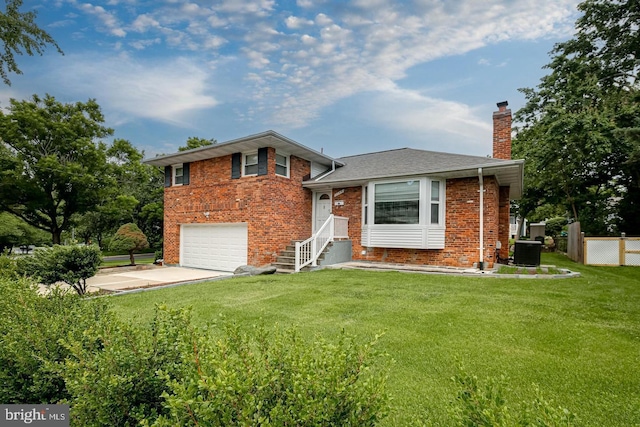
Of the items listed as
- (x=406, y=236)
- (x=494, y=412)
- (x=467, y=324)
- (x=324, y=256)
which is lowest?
(x=467, y=324)

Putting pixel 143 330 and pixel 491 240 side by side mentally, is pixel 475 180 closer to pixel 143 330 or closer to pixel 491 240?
pixel 491 240

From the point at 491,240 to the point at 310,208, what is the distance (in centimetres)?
695

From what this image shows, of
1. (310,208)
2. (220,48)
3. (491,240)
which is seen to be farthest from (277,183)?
(491,240)

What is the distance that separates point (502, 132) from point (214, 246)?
1211 cm

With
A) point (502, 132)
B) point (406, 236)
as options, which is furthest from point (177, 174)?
point (502, 132)

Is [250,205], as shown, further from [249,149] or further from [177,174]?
[177,174]

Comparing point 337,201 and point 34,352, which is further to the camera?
point 337,201

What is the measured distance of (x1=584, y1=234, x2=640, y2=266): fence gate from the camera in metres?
11.8

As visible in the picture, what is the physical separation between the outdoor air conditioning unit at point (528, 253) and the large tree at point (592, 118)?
6.61 metres

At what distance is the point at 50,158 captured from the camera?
1402 cm

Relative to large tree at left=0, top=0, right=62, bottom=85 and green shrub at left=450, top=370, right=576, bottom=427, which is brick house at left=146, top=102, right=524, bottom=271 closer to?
large tree at left=0, top=0, right=62, bottom=85

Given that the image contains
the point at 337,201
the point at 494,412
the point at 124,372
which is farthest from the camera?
the point at 337,201

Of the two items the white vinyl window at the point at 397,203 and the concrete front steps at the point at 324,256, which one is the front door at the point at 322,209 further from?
the white vinyl window at the point at 397,203

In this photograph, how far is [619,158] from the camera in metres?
15.9
